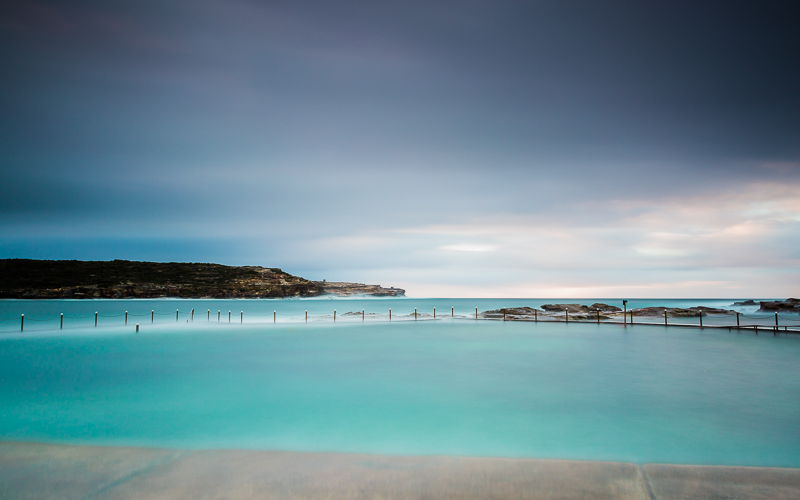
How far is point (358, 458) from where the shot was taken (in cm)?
582

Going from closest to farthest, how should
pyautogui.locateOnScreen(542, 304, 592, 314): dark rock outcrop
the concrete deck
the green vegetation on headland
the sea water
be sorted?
the concrete deck → the sea water → pyautogui.locateOnScreen(542, 304, 592, 314): dark rock outcrop → the green vegetation on headland

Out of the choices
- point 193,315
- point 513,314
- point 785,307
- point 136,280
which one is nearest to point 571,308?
point 513,314

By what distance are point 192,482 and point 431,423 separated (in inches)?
204

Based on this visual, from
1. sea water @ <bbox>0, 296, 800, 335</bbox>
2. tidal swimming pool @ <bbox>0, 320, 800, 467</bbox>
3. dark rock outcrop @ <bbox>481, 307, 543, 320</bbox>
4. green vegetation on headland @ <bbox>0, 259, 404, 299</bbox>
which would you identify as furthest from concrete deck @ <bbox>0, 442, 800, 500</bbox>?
green vegetation on headland @ <bbox>0, 259, 404, 299</bbox>

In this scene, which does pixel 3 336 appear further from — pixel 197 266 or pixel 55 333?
pixel 197 266

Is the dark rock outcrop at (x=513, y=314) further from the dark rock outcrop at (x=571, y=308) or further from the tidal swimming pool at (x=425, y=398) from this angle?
the tidal swimming pool at (x=425, y=398)

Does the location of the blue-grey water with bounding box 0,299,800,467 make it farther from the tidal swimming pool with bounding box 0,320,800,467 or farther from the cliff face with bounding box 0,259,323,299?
the cliff face with bounding box 0,259,323,299

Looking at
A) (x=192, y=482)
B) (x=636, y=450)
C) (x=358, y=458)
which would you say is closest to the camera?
(x=192, y=482)

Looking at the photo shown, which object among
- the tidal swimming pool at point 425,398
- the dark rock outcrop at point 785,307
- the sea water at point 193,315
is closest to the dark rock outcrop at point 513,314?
the sea water at point 193,315

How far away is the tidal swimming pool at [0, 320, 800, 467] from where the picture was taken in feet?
25.4

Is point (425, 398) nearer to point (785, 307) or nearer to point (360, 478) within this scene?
point (360, 478)

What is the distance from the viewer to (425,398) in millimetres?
11016

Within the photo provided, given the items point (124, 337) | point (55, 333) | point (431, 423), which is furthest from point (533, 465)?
point (55, 333)

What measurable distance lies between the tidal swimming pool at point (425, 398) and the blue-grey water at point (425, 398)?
0.17 ft
